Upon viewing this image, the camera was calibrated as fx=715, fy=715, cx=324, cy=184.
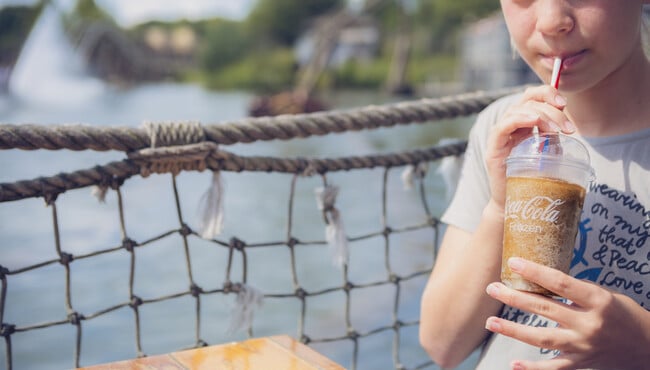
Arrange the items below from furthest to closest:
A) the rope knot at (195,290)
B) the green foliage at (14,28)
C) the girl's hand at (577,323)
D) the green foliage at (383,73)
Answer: the green foliage at (14,28) < the green foliage at (383,73) < the rope knot at (195,290) < the girl's hand at (577,323)

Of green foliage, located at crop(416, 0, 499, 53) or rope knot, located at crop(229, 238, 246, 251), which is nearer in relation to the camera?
rope knot, located at crop(229, 238, 246, 251)

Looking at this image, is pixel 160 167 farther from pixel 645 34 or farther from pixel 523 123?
pixel 645 34

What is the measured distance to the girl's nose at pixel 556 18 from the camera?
819mm

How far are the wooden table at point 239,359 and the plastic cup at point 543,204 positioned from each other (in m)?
0.26

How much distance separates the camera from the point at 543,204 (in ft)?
2.45

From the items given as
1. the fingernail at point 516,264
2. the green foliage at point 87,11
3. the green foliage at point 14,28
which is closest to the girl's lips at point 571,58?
the fingernail at point 516,264

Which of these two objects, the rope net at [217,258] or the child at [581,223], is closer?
the child at [581,223]

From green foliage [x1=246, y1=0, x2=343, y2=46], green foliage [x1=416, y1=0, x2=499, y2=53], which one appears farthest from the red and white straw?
green foliage [x1=246, y1=0, x2=343, y2=46]

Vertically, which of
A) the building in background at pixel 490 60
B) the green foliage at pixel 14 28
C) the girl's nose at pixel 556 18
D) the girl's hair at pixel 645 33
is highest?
the green foliage at pixel 14 28

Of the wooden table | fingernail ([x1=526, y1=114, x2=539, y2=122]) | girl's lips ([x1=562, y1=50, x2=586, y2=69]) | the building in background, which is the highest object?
the building in background

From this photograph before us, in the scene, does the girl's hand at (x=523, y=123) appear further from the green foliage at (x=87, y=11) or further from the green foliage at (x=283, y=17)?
the green foliage at (x=87, y=11)

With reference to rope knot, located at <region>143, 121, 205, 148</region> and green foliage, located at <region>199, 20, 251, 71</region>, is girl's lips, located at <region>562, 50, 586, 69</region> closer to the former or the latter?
rope knot, located at <region>143, 121, 205, 148</region>

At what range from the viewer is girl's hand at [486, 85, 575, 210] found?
2.49 ft

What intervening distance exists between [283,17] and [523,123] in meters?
55.5
